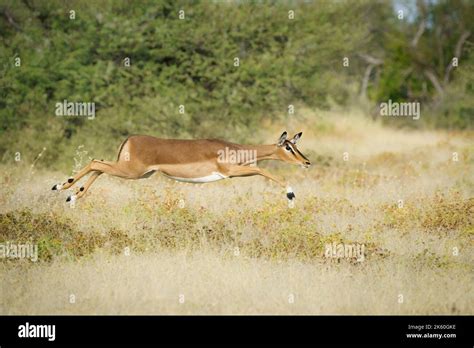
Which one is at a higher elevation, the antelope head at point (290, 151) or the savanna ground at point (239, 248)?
the antelope head at point (290, 151)

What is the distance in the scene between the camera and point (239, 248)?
404 inches

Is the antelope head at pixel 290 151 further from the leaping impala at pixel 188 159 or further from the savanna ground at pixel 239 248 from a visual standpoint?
the savanna ground at pixel 239 248

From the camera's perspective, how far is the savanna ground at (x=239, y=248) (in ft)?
27.4

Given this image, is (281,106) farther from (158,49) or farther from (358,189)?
(358,189)

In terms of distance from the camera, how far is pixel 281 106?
64.6 ft

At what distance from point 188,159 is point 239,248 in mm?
1233

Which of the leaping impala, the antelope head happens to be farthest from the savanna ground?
the antelope head

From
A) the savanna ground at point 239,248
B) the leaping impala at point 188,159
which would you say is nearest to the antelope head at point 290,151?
the leaping impala at point 188,159

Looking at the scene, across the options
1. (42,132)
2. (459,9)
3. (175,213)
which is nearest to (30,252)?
(175,213)

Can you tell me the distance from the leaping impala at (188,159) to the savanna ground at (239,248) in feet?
2.46

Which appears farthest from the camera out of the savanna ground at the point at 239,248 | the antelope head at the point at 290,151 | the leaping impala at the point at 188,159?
the leaping impala at the point at 188,159

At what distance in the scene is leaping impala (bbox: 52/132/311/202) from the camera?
10.2 m

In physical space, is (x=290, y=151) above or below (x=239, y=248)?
above

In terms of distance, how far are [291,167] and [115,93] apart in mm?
4188
